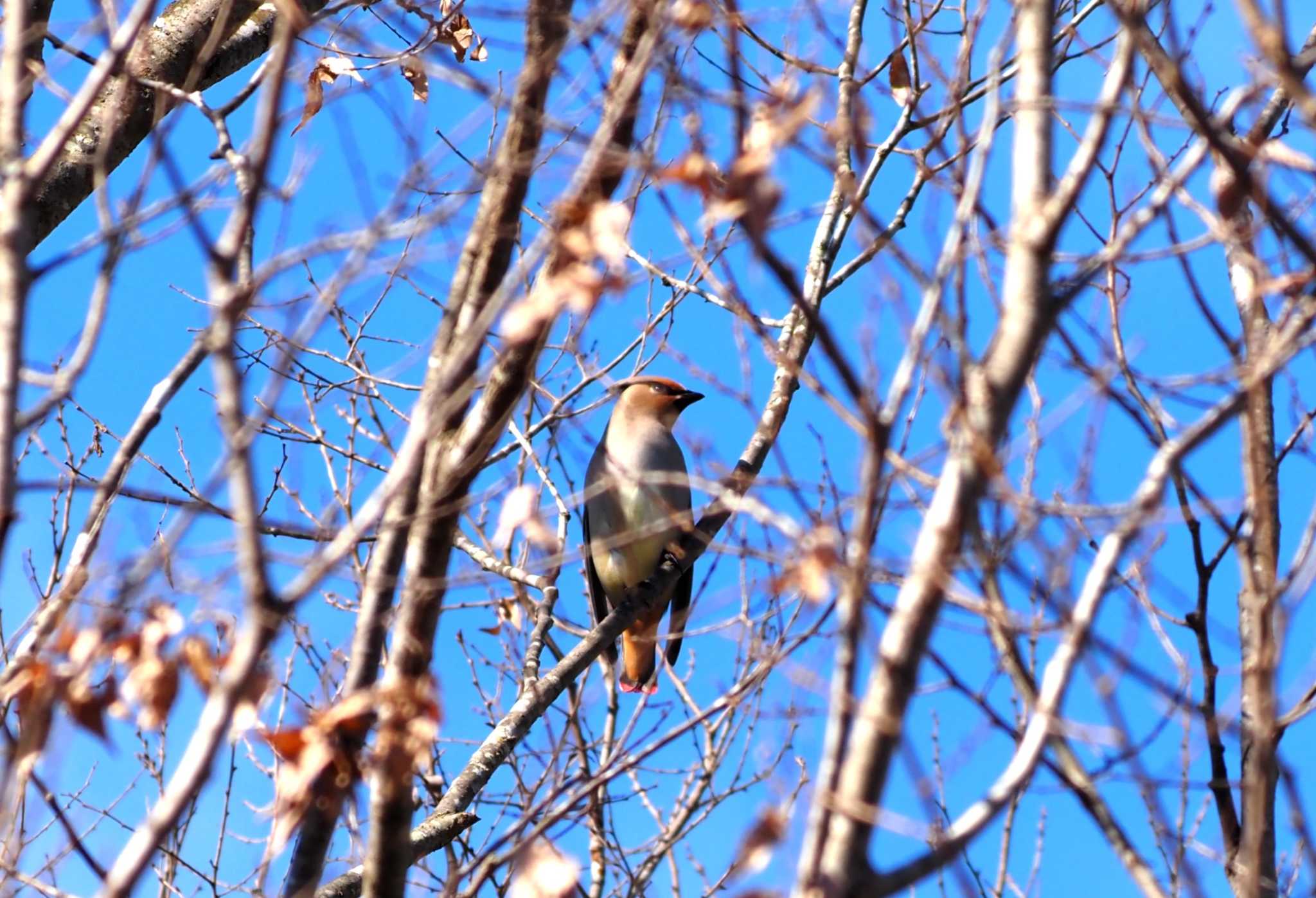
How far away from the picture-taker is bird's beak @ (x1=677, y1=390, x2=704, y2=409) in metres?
7.50

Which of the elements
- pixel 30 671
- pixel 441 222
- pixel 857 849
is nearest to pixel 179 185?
pixel 441 222

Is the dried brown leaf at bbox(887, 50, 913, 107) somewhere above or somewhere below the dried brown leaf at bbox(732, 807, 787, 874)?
above

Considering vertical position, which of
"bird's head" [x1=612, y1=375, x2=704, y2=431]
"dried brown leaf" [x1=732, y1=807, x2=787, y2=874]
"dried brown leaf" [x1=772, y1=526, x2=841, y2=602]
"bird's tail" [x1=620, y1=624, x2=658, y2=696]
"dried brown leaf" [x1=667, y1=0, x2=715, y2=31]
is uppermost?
"bird's head" [x1=612, y1=375, x2=704, y2=431]

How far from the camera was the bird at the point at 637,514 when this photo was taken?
6.67 m

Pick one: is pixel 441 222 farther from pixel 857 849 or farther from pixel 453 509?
pixel 857 849

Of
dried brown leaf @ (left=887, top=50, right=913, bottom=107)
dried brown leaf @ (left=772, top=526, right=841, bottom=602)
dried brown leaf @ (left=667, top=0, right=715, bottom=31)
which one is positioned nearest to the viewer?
dried brown leaf @ (left=772, top=526, right=841, bottom=602)

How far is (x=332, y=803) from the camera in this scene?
7.67 ft

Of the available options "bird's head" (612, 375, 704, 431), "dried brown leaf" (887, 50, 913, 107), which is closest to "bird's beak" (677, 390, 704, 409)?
"bird's head" (612, 375, 704, 431)

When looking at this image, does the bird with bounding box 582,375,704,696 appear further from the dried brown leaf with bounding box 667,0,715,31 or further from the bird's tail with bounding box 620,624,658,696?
the dried brown leaf with bounding box 667,0,715,31

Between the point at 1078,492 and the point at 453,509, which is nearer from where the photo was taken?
the point at 453,509

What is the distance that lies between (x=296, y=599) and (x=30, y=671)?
738 mm

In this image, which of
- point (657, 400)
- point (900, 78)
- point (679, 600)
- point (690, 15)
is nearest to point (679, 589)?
point (679, 600)

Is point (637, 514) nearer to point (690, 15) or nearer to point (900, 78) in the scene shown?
point (900, 78)

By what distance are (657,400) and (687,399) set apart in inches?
6.3
